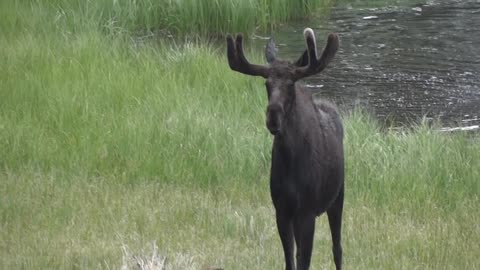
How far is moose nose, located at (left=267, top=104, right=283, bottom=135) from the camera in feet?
18.7

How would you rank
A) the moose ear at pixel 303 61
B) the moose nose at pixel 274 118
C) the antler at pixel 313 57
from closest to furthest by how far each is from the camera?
1. the moose nose at pixel 274 118
2. the antler at pixel 313 57
3. the moose ear at pixel 303 61

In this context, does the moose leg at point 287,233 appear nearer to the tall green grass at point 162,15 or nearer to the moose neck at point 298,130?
the moose neck at point 298,130

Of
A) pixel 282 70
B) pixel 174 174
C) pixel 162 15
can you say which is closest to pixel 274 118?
pixel 282 70

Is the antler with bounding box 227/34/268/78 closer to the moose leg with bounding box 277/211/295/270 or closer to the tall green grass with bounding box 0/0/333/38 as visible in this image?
the moose leg with bounding box 277/211/295/270

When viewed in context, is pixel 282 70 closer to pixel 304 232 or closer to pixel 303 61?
pixel 303 61

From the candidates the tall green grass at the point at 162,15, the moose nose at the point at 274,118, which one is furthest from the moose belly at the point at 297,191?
the tall green grass at the point at 162,15

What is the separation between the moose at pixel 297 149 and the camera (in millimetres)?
6012

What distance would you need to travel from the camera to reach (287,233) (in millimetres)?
6277

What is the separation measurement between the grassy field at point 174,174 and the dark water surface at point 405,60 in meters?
1.90

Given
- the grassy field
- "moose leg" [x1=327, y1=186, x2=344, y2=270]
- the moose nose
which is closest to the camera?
the moose nose

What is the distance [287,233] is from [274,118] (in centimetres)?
85

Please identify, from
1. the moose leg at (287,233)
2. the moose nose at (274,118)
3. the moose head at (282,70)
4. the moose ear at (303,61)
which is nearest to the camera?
the moose nose at (274,118)

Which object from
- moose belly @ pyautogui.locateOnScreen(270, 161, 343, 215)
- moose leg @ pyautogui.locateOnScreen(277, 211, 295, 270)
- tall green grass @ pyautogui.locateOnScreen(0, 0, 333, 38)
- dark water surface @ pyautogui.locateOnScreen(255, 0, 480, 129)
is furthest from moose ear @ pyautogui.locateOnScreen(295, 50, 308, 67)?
tall green grass @ pyautogui.locateOnScreen(0, 0, 333, 38)

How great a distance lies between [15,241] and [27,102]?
339 centimetres
